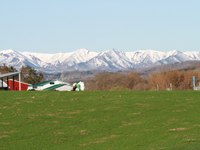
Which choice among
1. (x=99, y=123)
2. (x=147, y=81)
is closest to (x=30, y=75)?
(x=147, y=81)

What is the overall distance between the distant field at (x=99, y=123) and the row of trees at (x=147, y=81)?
68.8 metres

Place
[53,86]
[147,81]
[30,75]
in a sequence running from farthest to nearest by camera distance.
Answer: [30,75] < [147,81] < [53,86]

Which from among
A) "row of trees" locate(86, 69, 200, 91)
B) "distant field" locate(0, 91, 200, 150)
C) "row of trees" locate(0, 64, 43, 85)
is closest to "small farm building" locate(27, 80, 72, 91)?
"row of trees" locate(86, 69, 200, 91)

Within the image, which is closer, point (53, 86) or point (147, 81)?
point (53, 86)

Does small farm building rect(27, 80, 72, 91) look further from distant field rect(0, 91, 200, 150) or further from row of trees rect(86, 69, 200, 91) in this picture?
distant field rect(0, 91, 200, 150)

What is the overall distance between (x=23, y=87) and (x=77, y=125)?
79614mm

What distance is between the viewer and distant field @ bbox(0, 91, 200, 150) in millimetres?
12594

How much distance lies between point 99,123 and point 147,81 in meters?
107

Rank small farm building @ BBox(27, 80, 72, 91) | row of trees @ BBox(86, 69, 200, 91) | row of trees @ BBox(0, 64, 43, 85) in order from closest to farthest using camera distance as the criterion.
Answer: small farm building @ BBox(27, 80, 72, 91), row of trees @ BBox(86, 69, 200, 91), row of trees @ BBox(0, 64, 43, 85)

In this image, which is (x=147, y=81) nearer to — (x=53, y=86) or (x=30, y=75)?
(x=53, y=86)

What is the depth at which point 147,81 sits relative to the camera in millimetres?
122125

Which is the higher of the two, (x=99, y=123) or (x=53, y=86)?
(x=53, y=86)

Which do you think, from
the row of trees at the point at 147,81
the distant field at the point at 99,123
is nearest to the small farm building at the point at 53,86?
the row of trees at the point at 147,81

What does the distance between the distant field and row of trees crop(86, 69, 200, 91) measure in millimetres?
68796
